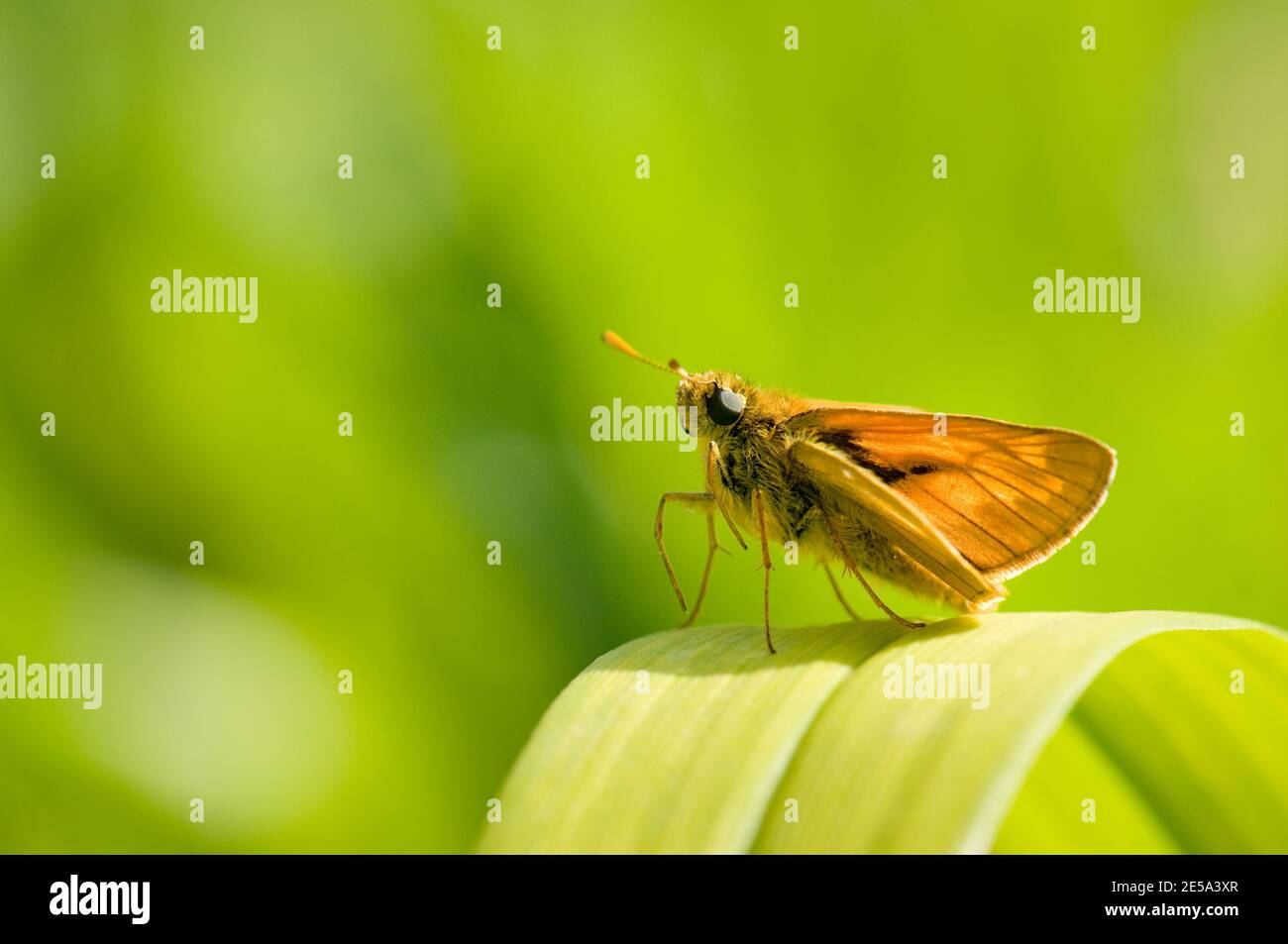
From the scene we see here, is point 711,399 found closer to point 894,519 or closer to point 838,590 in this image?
point 894,519

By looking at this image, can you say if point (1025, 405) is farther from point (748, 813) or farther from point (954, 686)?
point (748, 813)

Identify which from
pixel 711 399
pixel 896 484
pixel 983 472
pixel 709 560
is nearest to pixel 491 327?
pixel 711 399

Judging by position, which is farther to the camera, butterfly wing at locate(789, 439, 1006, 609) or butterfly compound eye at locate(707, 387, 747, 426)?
butterfly compound eye at locate(707, 387, 747, 426)

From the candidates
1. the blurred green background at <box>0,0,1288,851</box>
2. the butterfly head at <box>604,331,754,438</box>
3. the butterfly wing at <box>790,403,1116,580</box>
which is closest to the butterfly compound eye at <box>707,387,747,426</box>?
the butterfly head at <box>604,331,754,438</box>

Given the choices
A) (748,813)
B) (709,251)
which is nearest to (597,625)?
(709,251)

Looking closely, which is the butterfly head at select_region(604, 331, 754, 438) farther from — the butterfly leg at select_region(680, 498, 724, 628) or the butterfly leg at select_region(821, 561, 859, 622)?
the butterfly leg at select_region(821, 561, 859, 622)

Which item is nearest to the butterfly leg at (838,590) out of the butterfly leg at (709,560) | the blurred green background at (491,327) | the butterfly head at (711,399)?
the blurred green background at (491,327)
